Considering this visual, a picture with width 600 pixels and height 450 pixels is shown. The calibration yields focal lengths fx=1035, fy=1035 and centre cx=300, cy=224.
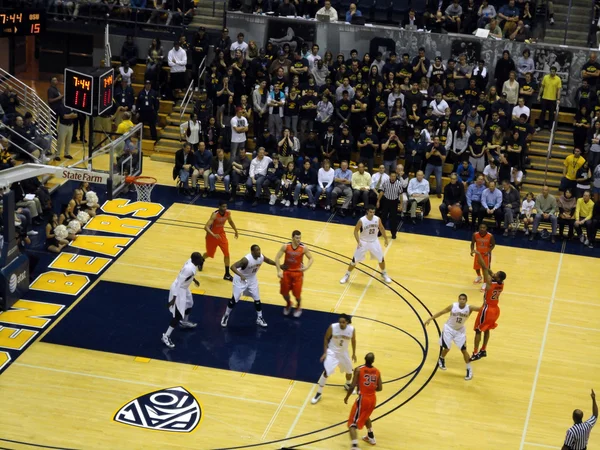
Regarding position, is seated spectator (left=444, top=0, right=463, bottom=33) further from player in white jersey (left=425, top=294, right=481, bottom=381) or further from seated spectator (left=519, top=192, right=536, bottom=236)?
player in white jersey (left=425, top=294, right=481, bottom=381)

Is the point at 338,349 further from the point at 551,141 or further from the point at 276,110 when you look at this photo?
the point at 551,141

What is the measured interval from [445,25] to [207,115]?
8.21 meters

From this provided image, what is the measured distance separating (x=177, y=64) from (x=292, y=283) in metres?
13.4

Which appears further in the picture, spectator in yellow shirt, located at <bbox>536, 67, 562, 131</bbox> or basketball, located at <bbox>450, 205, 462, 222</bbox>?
spectator in yellow shirt, located at <bbox>536, 67, 562, 131</bbox>

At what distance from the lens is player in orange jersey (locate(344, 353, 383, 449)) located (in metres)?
16.1

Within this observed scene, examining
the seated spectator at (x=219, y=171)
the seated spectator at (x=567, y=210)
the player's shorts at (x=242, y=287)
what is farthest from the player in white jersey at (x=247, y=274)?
the seated spectator at (x=567, y=210)

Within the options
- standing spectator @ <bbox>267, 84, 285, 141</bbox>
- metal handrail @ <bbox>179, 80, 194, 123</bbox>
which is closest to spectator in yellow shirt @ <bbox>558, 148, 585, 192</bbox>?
standing spectator @ <bbox>267, 84, 285, 141</bbox>

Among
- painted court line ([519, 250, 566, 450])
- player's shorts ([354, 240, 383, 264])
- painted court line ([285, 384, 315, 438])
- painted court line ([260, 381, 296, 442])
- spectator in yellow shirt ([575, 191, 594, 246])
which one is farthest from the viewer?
spectator in yellow shirt ([575, 191, 594, 246])

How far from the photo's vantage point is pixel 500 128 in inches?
1131

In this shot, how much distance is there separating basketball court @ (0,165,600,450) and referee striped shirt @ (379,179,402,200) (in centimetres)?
113

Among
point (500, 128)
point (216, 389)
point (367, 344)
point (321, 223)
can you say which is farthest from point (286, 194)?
point (216, 389)

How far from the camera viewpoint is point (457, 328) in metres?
18.8

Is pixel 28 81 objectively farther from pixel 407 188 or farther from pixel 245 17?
pixel 407 188

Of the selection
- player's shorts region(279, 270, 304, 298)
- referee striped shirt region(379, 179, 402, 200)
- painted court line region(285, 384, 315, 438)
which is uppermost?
referee striped shirt region(379, 179, 402, 200)
